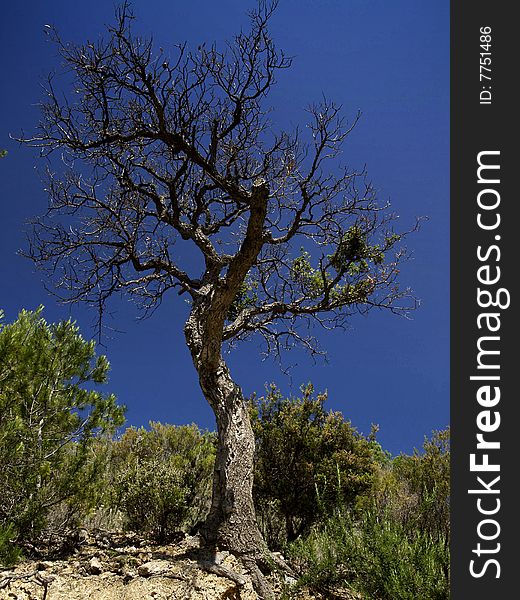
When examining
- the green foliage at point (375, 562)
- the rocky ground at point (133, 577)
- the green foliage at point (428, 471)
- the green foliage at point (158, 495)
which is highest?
the green foliage at point (428, 471)

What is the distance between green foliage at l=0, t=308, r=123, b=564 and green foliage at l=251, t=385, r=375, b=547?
3.69 m

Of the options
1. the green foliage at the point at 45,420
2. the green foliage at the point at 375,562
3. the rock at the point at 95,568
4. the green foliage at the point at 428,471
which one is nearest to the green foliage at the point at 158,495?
the green foliage at the point at 45,420

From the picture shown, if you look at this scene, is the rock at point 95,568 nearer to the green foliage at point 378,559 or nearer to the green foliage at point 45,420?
the green foliage at point 45,420

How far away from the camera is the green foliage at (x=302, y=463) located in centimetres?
864

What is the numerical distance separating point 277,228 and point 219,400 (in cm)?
289

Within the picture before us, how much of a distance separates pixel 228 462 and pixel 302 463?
3.46 m

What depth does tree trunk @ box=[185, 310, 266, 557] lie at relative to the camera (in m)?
5.37

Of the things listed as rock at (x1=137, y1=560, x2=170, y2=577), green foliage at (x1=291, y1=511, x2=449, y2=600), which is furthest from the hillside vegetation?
rock at (x1=137, y1=560, x2=170, y2=577)

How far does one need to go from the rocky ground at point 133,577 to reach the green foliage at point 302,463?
351 cm

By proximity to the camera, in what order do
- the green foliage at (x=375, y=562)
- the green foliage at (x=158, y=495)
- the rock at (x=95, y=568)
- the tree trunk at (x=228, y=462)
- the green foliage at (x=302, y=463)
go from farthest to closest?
the green foliage at (x=302, y=463)
the green foliage at (x=158, y=495)
the tree trunk at (x=228, y=462)
the rock at (x=95, y=568)
the green foliage at (x=375, y=562)

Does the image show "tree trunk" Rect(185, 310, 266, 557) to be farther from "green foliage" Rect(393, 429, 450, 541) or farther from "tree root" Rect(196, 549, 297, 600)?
"green foliage" Rect(393, 429, 450, 541)

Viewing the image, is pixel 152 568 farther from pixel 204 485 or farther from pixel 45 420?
pixel 204 485

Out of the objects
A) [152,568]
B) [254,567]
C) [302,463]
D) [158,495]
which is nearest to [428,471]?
[302,463]

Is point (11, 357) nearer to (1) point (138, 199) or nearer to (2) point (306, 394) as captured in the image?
(1) point (138, 199)
